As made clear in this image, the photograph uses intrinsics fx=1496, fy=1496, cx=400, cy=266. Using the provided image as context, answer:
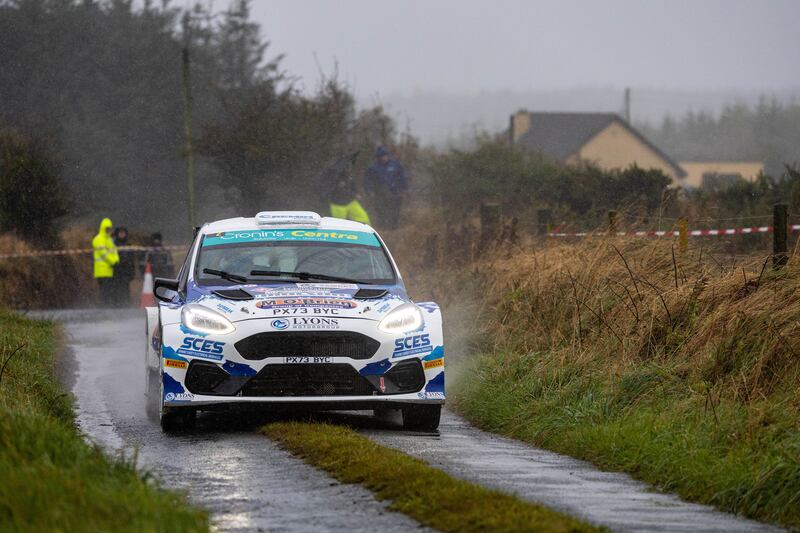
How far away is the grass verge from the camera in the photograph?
6.87 m

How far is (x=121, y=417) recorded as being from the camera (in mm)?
12805

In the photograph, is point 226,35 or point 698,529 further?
point 226,35

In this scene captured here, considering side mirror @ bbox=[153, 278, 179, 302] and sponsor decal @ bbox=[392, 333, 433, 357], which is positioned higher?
side mirror @ bbox=[153, 278, 179, 302]

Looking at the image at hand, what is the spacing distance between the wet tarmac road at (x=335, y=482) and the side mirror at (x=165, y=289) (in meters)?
1.05

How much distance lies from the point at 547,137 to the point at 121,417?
96.2 meters

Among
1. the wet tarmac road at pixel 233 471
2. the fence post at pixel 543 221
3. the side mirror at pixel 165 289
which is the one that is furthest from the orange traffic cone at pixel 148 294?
the side mirror at pixel 165 289

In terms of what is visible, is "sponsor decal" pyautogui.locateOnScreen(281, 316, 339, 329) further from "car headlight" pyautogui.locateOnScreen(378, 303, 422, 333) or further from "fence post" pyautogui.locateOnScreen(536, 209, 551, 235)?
"fence post" pyautogui.locateOnScreen(536, 209, 551, 235)

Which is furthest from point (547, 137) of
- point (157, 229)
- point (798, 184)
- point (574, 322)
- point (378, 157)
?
point (574, 322)

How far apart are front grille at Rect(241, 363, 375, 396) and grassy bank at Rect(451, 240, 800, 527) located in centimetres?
145

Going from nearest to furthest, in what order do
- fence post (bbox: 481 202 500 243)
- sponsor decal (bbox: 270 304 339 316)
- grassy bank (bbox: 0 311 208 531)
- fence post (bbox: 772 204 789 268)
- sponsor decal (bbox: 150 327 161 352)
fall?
grassy bank (bbox: 0 311 208 531) < sponsor decal (bbox: 270 304 339 316) < sponsor decal (bbox: 150 327 161 352) < fence post (bbox: 772 204 789 268) < fence post (bbox: 481 202 500 243)

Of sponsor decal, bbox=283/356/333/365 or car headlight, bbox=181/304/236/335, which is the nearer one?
sponsor decal, bbox=283/356/333/365

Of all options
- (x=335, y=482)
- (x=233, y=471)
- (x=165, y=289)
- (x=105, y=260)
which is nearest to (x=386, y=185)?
(x=105, y=260)

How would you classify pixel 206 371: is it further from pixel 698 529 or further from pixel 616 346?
pixel 698 529

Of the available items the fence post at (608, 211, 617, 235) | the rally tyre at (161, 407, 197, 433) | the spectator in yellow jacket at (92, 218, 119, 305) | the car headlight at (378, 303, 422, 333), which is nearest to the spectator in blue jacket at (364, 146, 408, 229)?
the spectator in yellow jacket at (92, 218, 119, 305)
